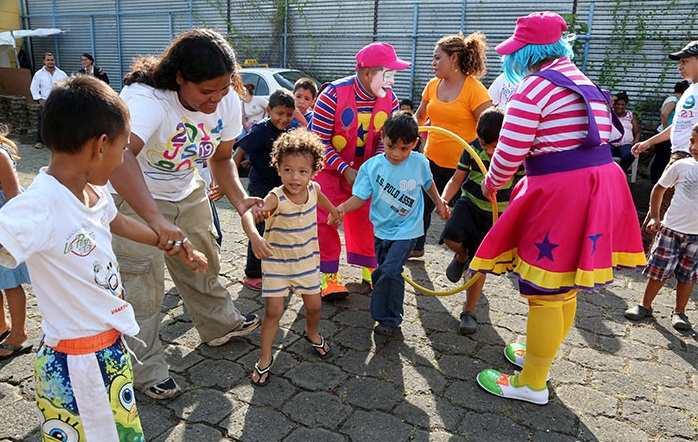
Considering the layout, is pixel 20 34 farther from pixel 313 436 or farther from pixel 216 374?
pixel 313 436

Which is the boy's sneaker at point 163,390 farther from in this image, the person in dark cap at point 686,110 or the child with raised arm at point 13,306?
the person in dark cap at point 686,110

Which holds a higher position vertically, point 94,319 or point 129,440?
point 94,319

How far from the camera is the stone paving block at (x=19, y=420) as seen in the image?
2.76 metres

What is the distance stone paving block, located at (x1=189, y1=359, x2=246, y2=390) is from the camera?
330cm

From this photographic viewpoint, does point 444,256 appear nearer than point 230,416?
No

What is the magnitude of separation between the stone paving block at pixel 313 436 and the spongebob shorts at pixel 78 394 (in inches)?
40.6

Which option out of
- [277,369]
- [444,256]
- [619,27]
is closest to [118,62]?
[619,27]

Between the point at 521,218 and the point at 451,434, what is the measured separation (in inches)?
47.3

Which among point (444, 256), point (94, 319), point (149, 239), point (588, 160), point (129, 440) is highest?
point (588, 160)

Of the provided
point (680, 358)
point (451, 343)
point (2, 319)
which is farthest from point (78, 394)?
point (680, 358)

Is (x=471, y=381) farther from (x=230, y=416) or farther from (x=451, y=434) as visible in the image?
(x=230, y=416)

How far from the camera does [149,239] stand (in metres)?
2.38

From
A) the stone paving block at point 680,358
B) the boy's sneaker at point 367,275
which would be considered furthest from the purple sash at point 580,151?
the boy's sneaker at point 367,275

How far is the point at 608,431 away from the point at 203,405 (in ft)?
7.19
